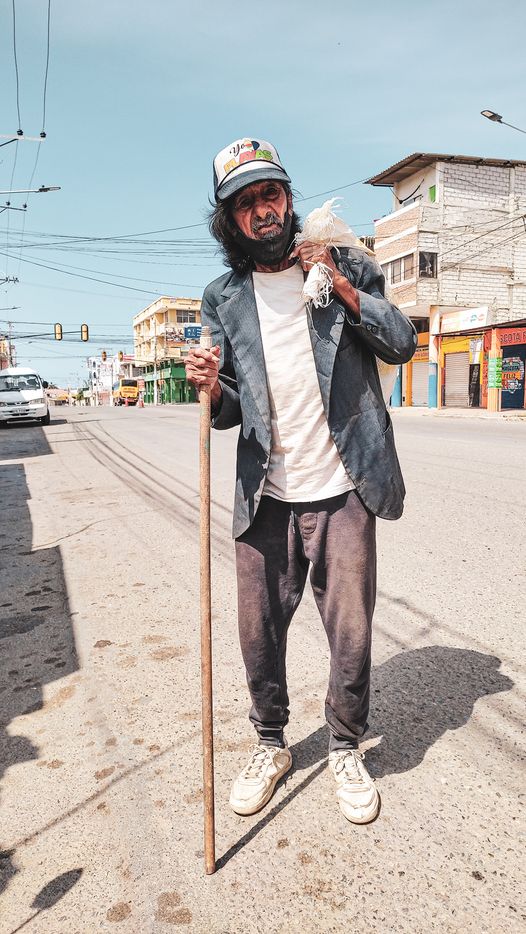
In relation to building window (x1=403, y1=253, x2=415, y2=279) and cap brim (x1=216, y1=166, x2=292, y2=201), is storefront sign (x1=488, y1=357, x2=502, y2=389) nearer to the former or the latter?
building window (x1=403, y1=253, x2=415, y2=279)

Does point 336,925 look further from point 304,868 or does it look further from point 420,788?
point 420,788

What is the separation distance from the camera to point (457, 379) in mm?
31625

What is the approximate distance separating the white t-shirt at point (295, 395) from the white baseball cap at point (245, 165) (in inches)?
11.1

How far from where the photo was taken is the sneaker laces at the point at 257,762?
2.19 metres

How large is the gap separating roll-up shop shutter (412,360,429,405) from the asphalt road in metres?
30.0

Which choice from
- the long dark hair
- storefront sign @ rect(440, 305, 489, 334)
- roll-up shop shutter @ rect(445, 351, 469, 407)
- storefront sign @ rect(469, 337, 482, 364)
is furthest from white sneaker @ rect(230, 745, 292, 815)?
roll-up shop shutter @ rect(445, 351, 469, 407)

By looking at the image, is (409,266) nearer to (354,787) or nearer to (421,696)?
(421,696)

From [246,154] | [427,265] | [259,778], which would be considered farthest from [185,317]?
[259,778]

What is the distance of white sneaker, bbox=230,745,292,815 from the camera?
83.3 inches

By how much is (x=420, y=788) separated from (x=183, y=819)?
806 millimetres

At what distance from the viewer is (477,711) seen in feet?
8.79

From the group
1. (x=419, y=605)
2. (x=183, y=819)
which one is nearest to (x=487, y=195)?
(x=419, y=605)

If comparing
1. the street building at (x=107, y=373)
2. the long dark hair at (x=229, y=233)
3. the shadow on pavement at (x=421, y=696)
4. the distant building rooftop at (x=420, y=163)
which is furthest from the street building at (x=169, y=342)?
the long dark hair at (x=229, y=233)

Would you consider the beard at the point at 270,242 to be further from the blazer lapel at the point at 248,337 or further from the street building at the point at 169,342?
the street building at the point at 169,342
